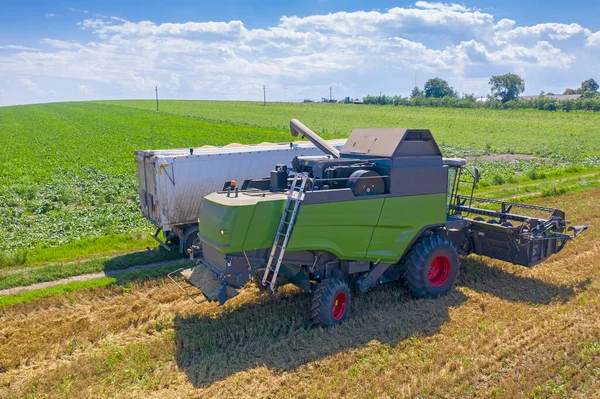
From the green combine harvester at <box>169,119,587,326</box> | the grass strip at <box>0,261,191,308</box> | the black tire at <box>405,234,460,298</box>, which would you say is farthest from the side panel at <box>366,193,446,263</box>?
the grass strip at <box>0,261,191,308</box>

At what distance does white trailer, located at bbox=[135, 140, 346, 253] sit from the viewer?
534 inches

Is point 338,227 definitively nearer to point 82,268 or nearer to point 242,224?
point 242,224

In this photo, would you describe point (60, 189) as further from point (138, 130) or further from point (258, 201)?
point (138, 130)

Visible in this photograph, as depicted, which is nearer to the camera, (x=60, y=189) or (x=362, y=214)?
(x=362, y=214)

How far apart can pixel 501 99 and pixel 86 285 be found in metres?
126

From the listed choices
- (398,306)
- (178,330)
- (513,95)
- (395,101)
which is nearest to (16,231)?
(178,330)

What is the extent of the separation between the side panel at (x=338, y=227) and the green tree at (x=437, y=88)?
132 meters

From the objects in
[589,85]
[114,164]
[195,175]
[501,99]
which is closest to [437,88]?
[501,99]

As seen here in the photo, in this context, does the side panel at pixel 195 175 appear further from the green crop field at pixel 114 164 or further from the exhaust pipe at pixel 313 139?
the exhaust pipe at pixel 313 139

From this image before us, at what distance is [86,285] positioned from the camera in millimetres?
11578

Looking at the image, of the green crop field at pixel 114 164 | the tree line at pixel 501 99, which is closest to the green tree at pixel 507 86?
the tree line at pixel 501 99

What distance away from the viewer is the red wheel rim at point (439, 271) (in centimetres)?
1065

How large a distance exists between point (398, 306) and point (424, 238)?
1521mm

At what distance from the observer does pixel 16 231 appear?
16250mm
